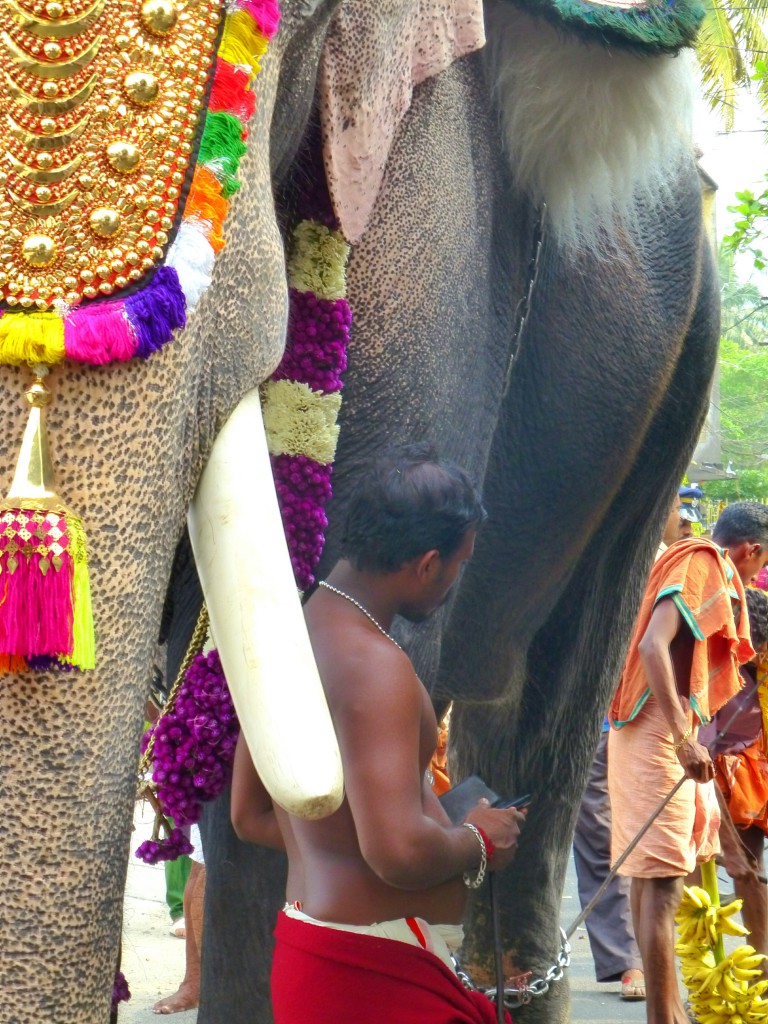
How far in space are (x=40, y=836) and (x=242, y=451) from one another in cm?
45

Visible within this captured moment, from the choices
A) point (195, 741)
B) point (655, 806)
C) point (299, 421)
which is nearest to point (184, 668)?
point (195, 741)

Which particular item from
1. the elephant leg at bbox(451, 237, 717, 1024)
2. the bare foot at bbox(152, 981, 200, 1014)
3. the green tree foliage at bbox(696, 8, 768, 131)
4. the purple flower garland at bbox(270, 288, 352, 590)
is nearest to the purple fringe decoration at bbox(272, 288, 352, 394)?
the purple flower garland at bbox(270, 288, 352, 590)

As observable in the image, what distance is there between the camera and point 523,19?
2.45m

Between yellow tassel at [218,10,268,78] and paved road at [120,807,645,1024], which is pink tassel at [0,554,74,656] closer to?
yellow tassel at [218,10,268,78]

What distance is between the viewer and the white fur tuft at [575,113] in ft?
8.11

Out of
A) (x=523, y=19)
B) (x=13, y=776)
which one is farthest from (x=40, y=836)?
(x=523, y=19)

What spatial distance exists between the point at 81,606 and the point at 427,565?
0.62m

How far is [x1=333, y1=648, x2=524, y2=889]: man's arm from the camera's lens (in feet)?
6.00

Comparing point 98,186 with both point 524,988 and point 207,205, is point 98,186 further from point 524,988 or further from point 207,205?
point 524,988

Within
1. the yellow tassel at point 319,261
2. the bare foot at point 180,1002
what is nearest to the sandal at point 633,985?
the bare foot at point 180,1002

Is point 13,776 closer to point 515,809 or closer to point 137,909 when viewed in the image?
point 515,809

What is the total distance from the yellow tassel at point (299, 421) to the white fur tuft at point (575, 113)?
62 cm

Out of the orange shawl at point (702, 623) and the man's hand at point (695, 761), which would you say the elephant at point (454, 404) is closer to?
the man's hand at point (695, 761)

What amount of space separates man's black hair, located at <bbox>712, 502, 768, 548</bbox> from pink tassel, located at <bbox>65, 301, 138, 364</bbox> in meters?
3.57
